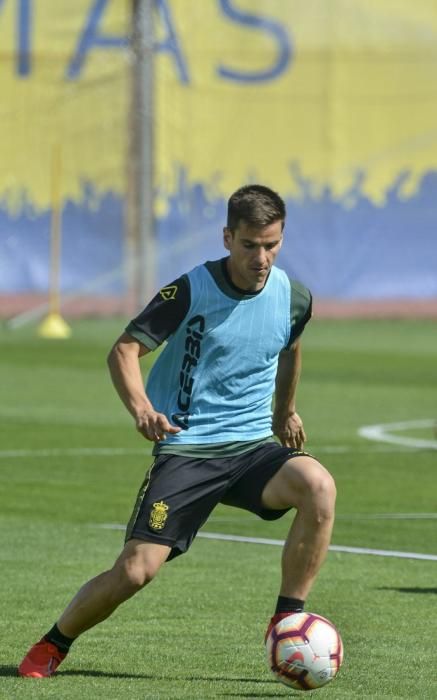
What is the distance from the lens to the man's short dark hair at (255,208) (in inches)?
293

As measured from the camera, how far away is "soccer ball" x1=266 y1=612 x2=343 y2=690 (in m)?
7.17

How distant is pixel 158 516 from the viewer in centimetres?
748

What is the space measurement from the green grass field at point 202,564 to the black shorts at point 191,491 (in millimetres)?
599

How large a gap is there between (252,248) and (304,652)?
1.62 metres

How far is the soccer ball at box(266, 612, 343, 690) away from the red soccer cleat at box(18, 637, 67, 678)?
34.7 inches

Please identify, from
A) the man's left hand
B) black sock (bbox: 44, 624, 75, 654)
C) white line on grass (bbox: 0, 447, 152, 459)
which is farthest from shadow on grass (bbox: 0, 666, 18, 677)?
white line on grass (bbox: 0, 447, 152, 459)

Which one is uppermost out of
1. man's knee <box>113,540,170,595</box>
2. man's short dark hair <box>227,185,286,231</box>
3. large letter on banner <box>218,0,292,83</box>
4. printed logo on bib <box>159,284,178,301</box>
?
man's short dark hair <box>227,185,286,231</box>

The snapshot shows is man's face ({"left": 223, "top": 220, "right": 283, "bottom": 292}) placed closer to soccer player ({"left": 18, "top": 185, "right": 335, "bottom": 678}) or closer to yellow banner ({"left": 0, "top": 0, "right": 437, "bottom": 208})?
soccer player ({"left": 18, "top": 185, "right": 335, "bottom": 678})

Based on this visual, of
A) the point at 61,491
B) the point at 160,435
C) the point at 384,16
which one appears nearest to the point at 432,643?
the point at 160,435

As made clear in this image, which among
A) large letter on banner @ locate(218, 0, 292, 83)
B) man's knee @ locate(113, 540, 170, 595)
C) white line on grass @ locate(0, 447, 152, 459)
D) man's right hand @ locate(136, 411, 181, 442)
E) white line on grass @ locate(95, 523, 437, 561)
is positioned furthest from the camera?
large letter on banner @ locate(218, 0, 292, 83)

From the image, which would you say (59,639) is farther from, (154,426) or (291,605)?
(154,426)

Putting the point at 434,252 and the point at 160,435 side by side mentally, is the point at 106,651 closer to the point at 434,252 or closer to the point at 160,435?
the point at 160,435

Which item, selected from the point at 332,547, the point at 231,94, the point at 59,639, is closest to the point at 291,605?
the point at 59,639

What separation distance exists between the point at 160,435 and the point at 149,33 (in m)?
26.6
